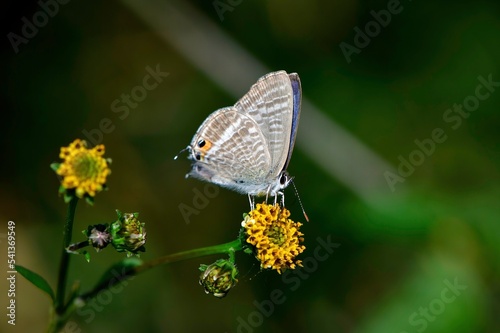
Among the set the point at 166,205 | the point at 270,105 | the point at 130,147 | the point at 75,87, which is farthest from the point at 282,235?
the point at 75,87

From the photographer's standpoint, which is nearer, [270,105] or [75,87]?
[270,105]

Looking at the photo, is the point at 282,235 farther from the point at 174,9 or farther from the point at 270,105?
the point at 174,9
